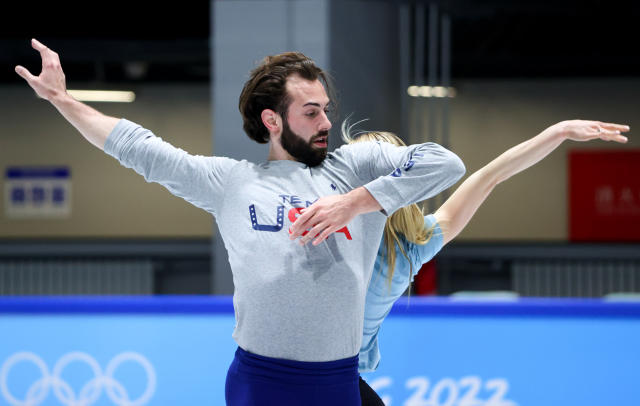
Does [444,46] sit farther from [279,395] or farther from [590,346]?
[279,395]

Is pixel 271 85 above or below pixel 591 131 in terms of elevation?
above

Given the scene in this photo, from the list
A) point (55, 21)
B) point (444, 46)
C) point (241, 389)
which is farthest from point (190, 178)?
point (55, 21)

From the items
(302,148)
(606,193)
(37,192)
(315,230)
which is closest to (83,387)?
(302,148)

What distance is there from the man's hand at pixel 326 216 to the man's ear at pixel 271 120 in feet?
0.98

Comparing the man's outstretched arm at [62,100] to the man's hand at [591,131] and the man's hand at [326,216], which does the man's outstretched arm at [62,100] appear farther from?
the man's hand at [591,131]

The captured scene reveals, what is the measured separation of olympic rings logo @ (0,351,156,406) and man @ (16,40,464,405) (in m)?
1.62

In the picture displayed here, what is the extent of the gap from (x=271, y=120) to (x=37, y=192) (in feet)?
35.0

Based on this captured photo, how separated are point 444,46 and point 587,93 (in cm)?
604

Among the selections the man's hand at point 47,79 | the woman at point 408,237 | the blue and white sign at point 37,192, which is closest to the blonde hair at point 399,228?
the woman at point 408,237

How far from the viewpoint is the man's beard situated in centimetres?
188

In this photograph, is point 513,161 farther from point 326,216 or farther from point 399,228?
point 326,216

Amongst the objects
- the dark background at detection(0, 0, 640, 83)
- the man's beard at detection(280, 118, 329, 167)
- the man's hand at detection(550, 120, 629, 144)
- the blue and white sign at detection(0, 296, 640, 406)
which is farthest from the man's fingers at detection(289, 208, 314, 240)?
the dark background at detection(0, 0, 640, 83)

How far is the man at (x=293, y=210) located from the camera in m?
1.76

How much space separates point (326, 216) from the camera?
1660mm
